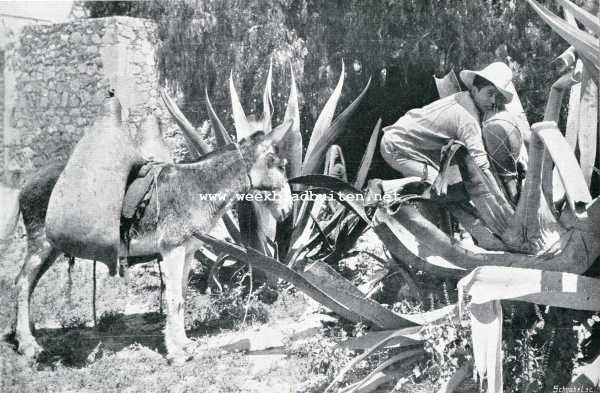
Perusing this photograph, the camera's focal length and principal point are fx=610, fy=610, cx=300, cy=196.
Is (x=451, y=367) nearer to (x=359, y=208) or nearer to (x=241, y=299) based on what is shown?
(x=359, y=208)

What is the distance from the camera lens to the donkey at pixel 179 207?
330cm

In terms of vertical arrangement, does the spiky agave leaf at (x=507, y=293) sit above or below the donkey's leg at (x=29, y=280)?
above

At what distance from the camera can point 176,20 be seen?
3.81m

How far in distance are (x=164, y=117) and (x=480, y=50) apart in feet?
6.37

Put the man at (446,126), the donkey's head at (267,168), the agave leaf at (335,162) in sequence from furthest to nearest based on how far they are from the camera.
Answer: the agave leaf at (335,162), the donkey's head at (267,168), the man at (446,126)

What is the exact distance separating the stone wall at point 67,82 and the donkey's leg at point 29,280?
43 cm

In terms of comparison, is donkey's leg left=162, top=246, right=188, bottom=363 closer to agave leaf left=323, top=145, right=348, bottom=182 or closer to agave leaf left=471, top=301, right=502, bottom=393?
agave leaf left=323, top=145, right=348, bottom=182

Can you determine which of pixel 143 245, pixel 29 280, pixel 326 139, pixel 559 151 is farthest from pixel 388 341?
pixel 29 280

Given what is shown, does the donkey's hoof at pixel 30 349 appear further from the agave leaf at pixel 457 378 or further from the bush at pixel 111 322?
the agave leaf at pixel 457 378

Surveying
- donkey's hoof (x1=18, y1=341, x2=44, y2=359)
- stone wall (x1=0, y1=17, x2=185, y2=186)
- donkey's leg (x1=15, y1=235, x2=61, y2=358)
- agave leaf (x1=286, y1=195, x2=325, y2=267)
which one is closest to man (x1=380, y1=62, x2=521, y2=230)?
agave leaf (x1=286, y1=195, x2=325, y2=267)

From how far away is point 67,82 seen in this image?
391 centimetres

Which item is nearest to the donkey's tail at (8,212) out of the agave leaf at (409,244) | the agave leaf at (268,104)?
the agave leaf at (268,104)

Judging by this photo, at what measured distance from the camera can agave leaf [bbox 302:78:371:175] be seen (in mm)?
3754

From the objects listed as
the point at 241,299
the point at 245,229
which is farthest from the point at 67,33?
the point at 241,299
